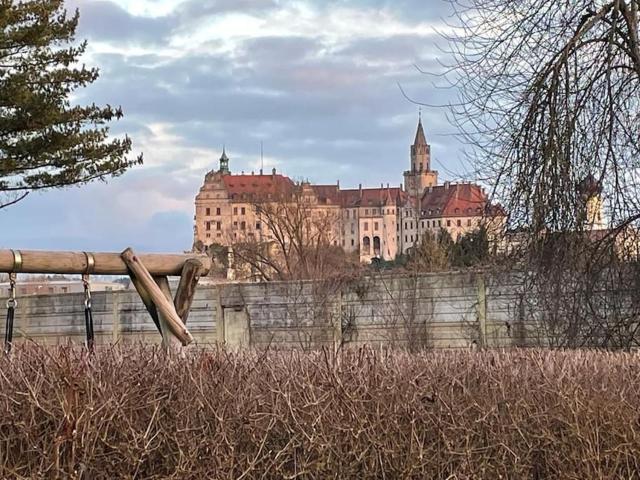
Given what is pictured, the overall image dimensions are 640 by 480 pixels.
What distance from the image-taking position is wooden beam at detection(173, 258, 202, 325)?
226 inches

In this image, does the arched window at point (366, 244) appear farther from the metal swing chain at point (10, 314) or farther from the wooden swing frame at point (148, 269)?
the metal swing chain at point (10, 314)

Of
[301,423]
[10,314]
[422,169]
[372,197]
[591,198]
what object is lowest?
[301,423]

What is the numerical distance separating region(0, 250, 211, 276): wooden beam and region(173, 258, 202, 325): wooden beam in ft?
0.46

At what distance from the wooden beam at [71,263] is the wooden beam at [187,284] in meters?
0.14

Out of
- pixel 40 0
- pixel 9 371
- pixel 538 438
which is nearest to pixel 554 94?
pixel 538 438

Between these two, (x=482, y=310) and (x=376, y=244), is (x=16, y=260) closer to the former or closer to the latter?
(x=482, y=310)

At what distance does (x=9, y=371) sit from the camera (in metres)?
3.52

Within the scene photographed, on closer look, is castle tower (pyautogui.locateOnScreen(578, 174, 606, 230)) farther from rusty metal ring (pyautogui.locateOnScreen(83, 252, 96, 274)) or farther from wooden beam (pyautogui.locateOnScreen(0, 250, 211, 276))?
rusty metal ring (pyautogui.locateOnScreen(83, 252, 96, 274))

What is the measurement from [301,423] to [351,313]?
558 inches

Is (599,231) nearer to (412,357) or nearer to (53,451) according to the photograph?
(412,357)

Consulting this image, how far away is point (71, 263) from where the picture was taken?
5.56m

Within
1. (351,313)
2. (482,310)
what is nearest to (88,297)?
(482,310)

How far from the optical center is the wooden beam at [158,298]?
5.37 metres

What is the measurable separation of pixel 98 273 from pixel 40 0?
1488cm
